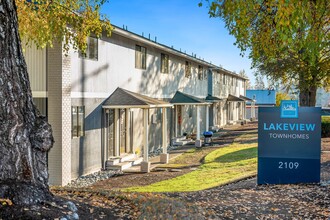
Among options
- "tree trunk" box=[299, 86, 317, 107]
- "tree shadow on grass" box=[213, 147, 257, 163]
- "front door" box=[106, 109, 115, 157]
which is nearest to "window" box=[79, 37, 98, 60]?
"front door" box=[106, 109, 115, 157]

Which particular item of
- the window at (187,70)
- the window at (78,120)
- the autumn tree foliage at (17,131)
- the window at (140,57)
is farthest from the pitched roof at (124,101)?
the window at (187,70)

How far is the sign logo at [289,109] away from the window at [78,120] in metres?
7.96

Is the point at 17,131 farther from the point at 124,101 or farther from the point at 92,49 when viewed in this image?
the point at 124,101

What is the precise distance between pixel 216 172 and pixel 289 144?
18.7 ft

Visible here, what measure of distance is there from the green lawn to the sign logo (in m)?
3.03

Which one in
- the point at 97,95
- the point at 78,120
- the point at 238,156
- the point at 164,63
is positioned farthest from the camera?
the point at 164,63

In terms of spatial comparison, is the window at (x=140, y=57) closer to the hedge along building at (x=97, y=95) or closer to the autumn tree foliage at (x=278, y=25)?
the hedge along building at (x=97, y=95)

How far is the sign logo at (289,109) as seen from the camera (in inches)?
354

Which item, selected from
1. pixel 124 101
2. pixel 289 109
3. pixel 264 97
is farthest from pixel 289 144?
pixel 264 97

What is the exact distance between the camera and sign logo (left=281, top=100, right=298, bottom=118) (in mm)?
8984

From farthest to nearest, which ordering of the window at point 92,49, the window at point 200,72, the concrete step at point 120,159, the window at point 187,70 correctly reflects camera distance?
the window at point 200,72
the window at point 187,70
the concrete step at point 120,159
the window at point 92,49

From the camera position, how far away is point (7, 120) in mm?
4148

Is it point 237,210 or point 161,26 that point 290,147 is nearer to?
point 237,210

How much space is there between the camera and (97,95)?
1583 centimetres
